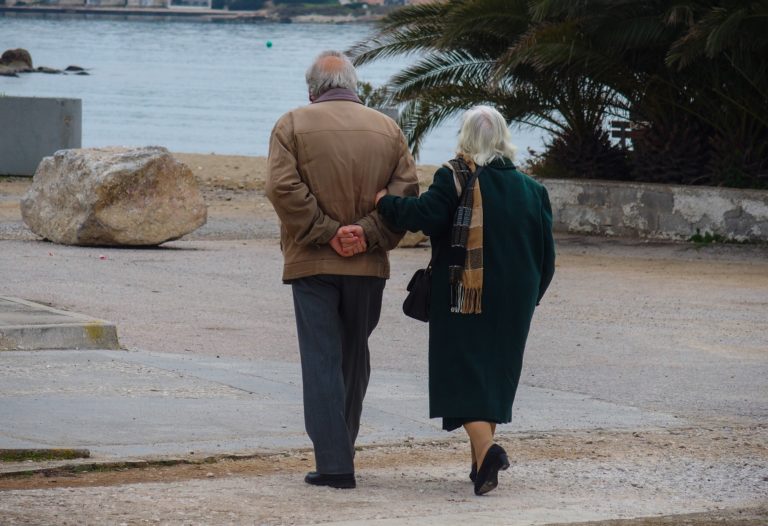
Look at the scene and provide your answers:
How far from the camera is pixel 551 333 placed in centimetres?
1064

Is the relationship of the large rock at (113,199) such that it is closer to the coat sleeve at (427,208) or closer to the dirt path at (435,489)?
the dirt path at (435,489)

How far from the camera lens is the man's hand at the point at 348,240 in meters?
5.93

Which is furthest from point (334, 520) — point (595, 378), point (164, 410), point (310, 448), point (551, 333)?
point (551, 333)

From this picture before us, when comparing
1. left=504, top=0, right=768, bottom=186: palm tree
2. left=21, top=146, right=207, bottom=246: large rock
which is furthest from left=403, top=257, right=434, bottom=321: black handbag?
left=504, top=0, right=768, bottom=186: palm tree

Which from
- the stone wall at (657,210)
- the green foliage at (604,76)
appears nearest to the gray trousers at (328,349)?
the green foliage at (604,76)

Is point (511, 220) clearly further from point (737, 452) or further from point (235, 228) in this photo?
point (235, 228)

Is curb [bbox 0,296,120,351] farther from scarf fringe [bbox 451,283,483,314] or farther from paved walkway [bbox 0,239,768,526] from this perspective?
scarf fringe [bbox 451,283,483,314]

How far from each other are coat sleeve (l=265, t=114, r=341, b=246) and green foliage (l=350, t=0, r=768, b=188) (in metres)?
9.61

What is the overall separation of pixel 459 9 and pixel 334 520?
503 inches

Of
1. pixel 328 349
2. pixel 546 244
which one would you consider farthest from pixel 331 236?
pixel 546 244

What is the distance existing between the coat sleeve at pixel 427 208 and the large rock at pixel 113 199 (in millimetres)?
9088

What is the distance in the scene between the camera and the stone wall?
16250 millimetres

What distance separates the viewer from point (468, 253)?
600cm

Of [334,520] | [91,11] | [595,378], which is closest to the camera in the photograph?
[334,520]
